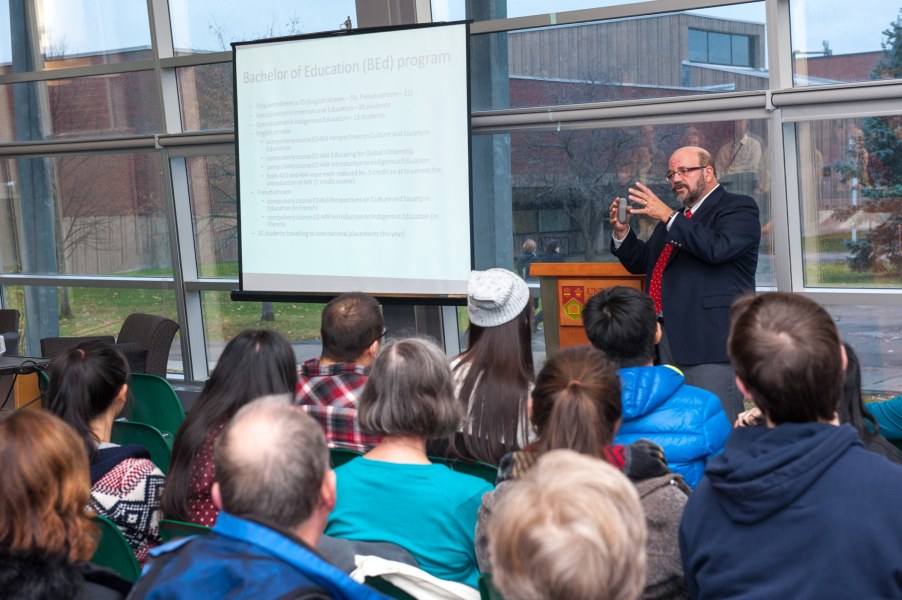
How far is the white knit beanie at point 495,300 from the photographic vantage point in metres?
2.95

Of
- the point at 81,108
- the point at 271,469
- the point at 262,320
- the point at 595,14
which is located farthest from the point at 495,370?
the point at 81,108

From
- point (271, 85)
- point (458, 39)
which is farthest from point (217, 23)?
Result: point (458, 39)

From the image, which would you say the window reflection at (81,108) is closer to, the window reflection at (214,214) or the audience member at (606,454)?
the window reflection at (214,214)

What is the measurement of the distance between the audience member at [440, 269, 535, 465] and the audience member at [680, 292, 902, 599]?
102 centimetres

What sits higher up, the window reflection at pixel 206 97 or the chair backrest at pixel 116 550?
the window reflection at pixel 206 97

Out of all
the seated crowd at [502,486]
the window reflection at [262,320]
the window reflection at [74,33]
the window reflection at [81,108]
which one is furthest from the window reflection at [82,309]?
the seated crowd at [502,486]

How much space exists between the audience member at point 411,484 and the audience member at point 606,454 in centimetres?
12

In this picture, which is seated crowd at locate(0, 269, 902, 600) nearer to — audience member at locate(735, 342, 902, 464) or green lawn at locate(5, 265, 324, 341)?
audience member at locate(735, 342, 902, 464)

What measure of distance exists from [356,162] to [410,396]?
3282mm

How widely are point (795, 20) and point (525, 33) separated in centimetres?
149

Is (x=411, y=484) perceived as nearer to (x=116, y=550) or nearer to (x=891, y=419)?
(x=116, y=550)

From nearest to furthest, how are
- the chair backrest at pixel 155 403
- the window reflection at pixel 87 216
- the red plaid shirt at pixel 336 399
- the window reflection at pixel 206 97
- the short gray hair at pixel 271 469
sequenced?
the short gray hair at pixel 271 469 → the red plaid shirt at pixel 336 399 → the chair backrest at pixel 155 403 → the window reflection at pixel 206 97 → the window reflection at pixel 87 216

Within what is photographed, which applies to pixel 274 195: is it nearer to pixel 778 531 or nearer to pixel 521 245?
pixel 521 245

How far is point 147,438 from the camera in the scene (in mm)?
3180
